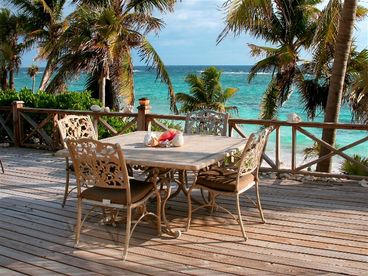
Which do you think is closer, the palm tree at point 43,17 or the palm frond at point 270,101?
the palm frond at point 270,101

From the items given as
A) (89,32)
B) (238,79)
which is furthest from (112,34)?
(238,79)

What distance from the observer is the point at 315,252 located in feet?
10.5

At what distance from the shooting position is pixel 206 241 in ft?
11.3

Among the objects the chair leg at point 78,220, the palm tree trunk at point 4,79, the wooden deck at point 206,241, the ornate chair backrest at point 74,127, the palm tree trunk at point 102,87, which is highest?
the palm tree trunk at point 4,79

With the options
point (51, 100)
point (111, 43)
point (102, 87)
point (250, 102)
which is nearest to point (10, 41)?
point (102, 87)

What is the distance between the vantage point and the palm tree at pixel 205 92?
1458cm

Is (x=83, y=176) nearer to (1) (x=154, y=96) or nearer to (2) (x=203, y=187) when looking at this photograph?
(2) (x=203, y=187)

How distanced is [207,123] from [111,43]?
6393mm

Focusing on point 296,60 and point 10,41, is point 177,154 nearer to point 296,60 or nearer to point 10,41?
point 296,60

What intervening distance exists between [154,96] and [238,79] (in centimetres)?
1093

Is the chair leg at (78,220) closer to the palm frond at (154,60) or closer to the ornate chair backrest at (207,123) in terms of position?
the ornate chair backrest at (207,123)

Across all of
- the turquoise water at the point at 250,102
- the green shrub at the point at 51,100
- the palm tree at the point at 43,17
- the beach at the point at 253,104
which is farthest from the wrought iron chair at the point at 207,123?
the palm tree at the point at 43,17

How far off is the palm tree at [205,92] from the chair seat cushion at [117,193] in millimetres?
11241

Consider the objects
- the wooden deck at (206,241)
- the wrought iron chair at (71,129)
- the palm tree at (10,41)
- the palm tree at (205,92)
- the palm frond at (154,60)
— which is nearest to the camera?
the wooden deck at (206,241)
